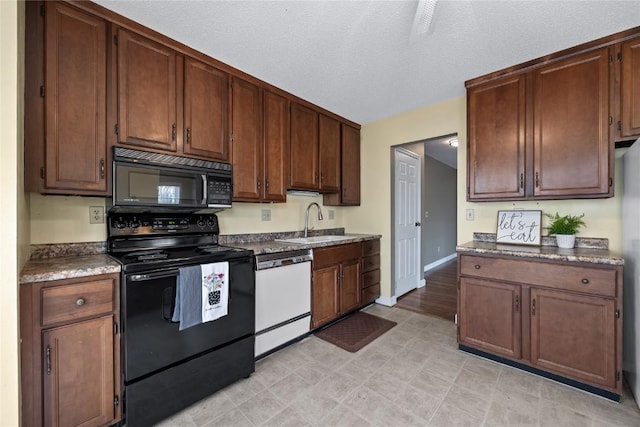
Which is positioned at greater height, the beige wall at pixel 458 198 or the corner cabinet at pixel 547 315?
the beige wall at pixel 458 198

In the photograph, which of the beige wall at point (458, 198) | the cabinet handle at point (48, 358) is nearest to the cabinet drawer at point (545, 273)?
the beige wall at point (458, 198)

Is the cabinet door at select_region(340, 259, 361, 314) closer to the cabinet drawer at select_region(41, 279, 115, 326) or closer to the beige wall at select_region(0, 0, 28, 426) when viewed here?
the cabinet drawer at select_region(41, 279, 115, 326)

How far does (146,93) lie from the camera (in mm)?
1868

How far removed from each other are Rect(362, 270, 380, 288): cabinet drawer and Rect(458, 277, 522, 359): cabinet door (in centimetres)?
115

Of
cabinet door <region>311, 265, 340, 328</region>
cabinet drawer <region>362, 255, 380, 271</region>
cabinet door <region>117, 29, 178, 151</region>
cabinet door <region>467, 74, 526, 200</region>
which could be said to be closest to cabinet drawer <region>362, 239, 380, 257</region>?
cabinet drawer <region>362, 255, 380, 271</region>

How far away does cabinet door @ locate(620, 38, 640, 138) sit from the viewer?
1.83 m

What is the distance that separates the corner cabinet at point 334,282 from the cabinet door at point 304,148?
791 millimetres

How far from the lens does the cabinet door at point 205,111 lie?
6.79ft

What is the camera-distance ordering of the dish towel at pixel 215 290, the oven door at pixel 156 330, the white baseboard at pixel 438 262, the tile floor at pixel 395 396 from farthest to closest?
the white baseboard at pixel 438 262 → the dish towel at pixel 215 290 → the tile floor at pixel 395 396 → the oven door at pixel 156 330

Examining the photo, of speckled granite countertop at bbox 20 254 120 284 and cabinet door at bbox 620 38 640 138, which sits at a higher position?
cabinet door at bbox 620 38 640 138

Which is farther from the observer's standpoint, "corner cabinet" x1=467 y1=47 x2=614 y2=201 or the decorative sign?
the decorative sign

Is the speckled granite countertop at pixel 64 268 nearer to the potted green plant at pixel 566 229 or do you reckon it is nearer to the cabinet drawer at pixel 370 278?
the cabinet drawer at pixel 370 278

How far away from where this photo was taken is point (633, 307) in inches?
68.8

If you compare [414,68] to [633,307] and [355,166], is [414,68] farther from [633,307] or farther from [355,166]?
[633,307]
